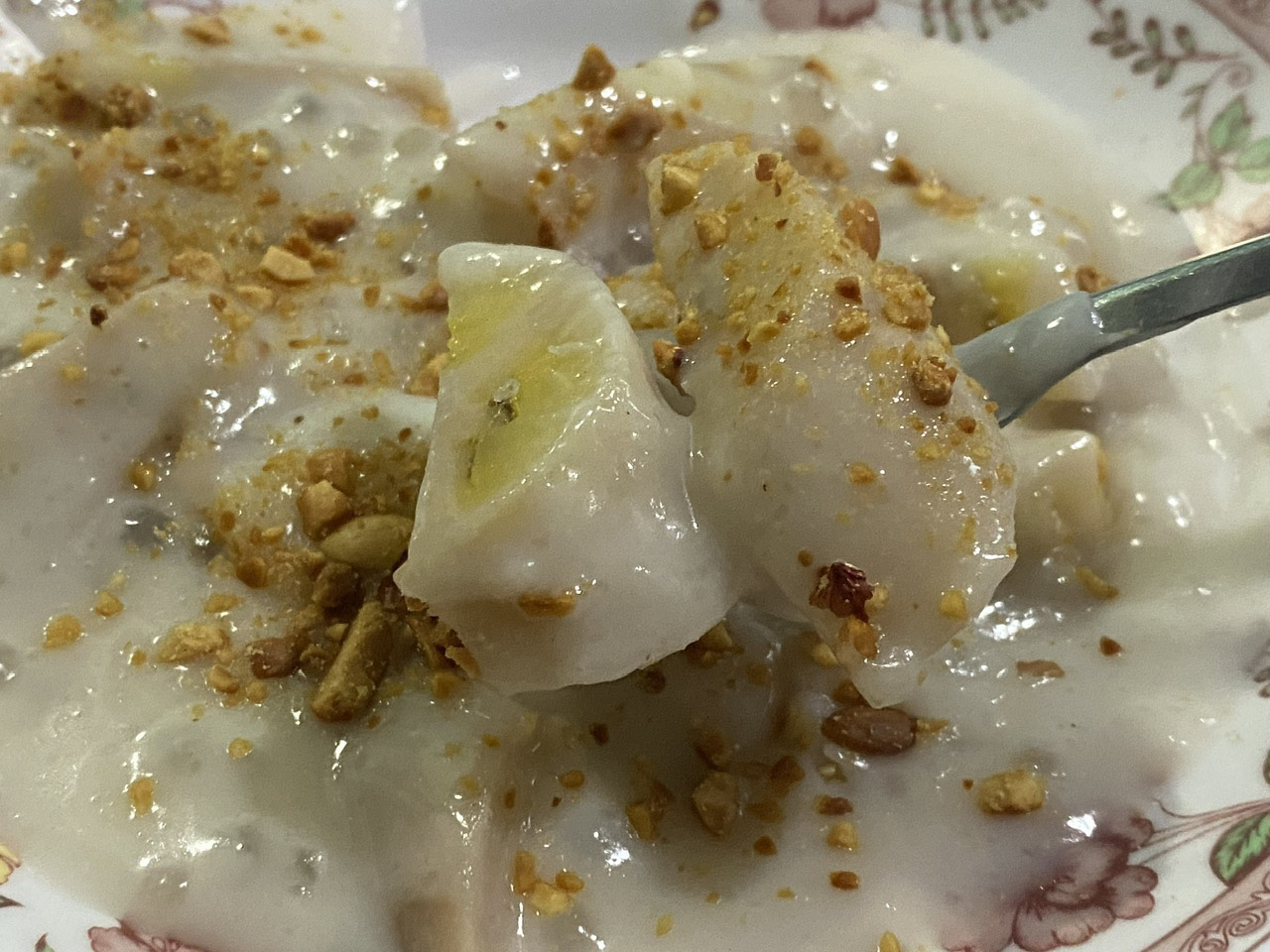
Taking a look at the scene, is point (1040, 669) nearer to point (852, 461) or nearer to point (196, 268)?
point (852, 461)

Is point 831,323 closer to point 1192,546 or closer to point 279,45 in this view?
point 1192,546

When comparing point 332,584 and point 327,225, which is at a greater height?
point 327,225

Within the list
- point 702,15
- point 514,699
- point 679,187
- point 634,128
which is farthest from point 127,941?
point 702,15

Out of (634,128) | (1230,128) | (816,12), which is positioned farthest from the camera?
(816,12)

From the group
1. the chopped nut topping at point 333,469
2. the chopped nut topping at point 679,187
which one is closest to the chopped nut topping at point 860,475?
the chopped nut topping at point 679,187

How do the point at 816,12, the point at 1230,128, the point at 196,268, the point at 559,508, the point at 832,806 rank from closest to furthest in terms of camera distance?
1. the point at 559,508
2. the point at 832,806
3. the point at 196,268
4. the point at 1230,128
5. the point at 816,12

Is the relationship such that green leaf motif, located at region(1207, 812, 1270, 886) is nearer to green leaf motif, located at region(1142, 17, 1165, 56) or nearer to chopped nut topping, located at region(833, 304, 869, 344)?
chopped nut topping, located at region(833, 304, 869, 344)
